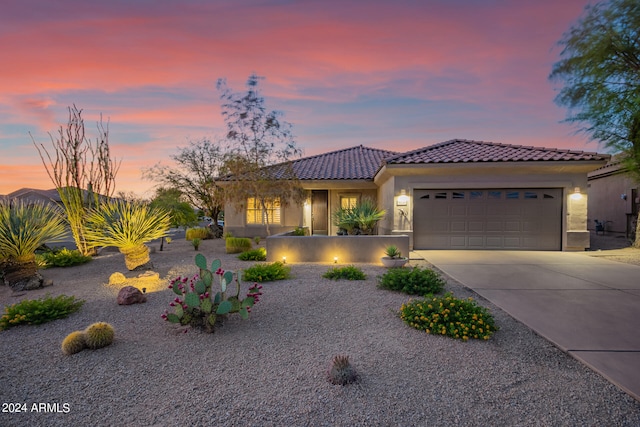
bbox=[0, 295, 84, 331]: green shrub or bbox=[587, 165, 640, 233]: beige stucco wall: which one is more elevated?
bbox=[587, 165, 640, 233]: beige stucco wall

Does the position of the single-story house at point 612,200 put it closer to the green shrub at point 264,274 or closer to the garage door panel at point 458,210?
the garage door panel at point 458,210

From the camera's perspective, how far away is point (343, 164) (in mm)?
18125

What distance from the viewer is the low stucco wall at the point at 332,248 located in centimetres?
991

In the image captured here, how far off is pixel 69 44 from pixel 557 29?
17301 mm

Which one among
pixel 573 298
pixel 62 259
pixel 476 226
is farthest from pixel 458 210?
pixel 62 259

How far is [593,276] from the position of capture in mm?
7605

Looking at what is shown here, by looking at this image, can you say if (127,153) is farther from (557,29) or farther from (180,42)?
(557,29)

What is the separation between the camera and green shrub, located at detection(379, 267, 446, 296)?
19.7ft

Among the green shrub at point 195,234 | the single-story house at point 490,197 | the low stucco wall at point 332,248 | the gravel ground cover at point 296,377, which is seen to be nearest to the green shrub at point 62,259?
the gravel ground cover at point 296,377

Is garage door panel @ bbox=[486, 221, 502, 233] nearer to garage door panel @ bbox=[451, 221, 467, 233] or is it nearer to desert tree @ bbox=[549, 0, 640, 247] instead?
garage door panel @ bbox=[451, 221, 467, 233]

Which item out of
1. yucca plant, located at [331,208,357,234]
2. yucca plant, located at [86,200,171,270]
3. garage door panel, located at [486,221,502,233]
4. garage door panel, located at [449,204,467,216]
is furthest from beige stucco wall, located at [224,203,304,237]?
garage door panel, located at [486,221,502,233]

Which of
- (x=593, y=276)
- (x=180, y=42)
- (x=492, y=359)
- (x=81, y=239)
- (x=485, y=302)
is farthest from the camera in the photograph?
(x=81, y=239)

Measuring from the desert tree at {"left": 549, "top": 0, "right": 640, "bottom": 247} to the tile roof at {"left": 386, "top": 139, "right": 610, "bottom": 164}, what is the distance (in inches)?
94.2

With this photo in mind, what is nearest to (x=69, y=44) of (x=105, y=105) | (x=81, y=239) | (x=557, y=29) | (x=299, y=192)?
(x=105, y=105)
